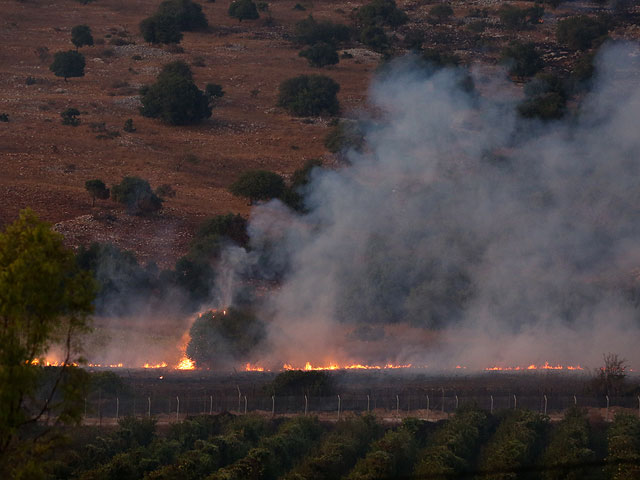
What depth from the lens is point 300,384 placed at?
38.7 meters

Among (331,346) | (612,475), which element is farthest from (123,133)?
(612,475)

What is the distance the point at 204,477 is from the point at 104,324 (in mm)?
20108

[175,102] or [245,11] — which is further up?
[245,11]

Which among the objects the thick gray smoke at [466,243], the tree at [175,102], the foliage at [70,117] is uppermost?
the tree at [175,102]

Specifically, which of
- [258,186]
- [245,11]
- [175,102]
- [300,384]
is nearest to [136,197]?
[258,186]

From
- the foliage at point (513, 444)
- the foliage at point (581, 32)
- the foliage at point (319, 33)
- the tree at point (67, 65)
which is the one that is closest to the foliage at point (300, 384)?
the foliage at point (513, 444)

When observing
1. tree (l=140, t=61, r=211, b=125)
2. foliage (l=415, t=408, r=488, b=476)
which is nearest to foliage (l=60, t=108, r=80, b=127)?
tree (l=140, t=61, r=211, b=125)

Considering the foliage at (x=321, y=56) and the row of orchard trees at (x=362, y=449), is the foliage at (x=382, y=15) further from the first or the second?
the row of orchard trees at (x=362, y=449)

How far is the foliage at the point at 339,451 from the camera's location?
30078 millimetres

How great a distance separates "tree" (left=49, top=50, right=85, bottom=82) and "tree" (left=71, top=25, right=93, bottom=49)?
7389 mm

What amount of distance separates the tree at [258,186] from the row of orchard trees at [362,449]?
28900mm

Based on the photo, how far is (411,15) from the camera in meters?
113

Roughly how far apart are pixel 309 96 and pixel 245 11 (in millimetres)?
29715

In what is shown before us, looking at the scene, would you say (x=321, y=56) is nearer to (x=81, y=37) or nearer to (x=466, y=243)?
(x=81, y=37)
